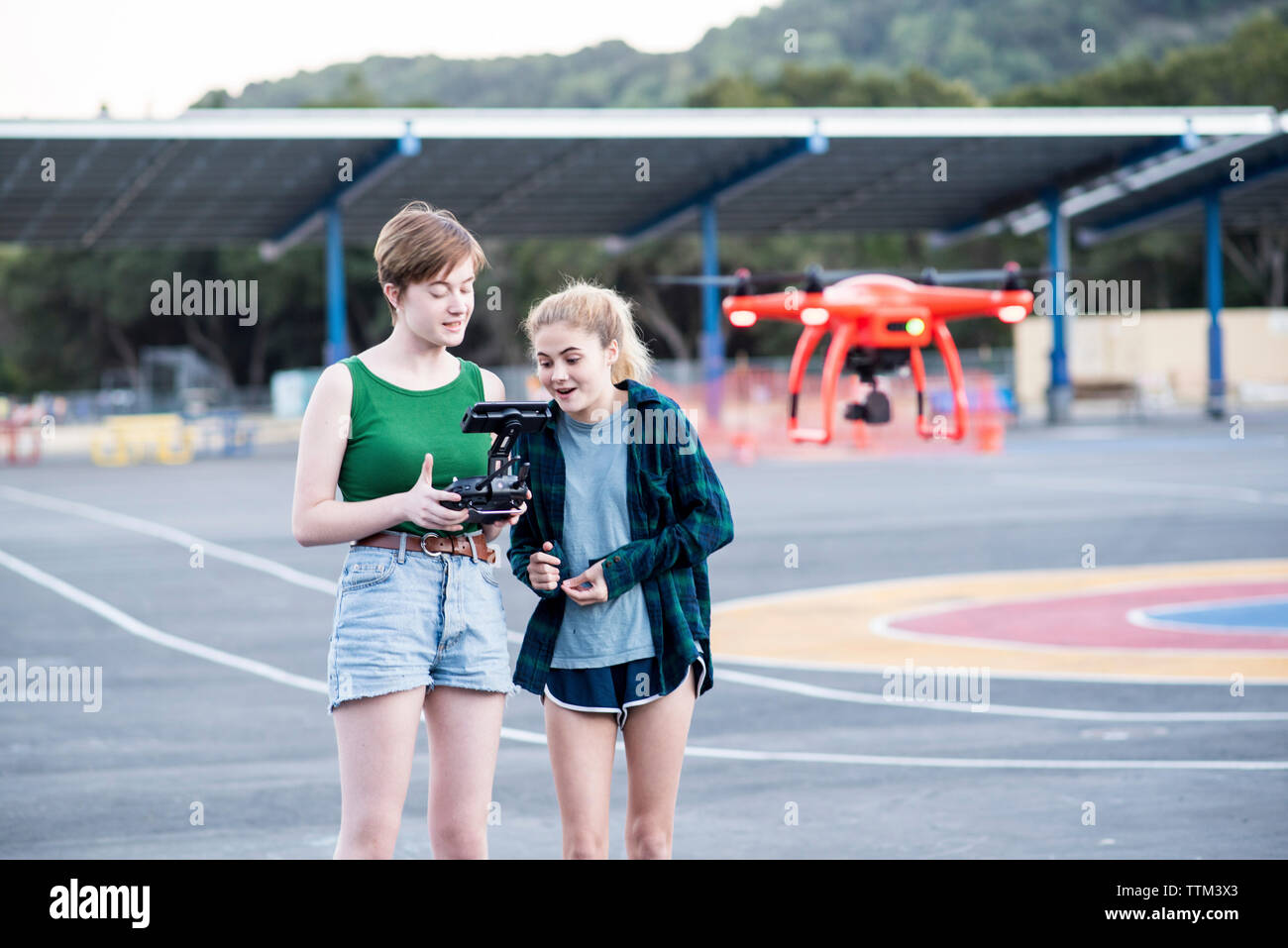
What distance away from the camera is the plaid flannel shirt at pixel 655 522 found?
13.5 feet

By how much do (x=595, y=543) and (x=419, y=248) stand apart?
0.87 meters

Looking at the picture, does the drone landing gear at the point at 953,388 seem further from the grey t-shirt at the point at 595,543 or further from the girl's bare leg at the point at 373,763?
the girl's bare leg at the point at 373,763

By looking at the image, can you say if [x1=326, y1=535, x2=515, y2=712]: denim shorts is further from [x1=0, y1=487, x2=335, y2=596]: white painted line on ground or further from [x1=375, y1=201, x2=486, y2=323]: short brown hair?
[x1=0, y1=487, x2=335, y2=596]: white painted line on ground

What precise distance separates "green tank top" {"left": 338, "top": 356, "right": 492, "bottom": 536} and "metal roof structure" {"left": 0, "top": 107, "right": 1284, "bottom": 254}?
2897 cm

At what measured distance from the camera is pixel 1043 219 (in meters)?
46.4

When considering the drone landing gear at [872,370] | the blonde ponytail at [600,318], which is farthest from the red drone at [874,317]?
the blonde ponytail at [600,318]

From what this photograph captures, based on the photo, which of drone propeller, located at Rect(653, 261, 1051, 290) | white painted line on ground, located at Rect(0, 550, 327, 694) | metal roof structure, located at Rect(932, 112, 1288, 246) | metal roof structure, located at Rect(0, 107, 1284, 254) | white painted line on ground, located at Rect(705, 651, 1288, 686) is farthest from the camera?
metal roof structure, located at Rect(932, 112, 1288, 246)

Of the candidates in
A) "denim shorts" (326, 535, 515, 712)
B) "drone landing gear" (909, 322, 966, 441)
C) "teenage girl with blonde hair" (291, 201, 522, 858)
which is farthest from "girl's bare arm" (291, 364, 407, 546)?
"drone landing gear" (909, 322, 966, 441)

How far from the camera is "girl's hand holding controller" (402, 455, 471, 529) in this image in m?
3.74

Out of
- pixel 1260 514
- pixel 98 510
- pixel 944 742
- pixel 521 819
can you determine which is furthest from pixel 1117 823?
pixel 98 510

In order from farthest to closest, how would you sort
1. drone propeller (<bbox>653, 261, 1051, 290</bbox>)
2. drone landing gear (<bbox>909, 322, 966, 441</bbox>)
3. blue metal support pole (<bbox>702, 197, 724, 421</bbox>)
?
blue metal support pole (<bbox>702, 197, 724, 421</bbox>) < drone propeller (<bbox>653, 261, 1051, 290</bbox>) < drone landing gear (<bbox>909, 322, 966, 441</bbox>)
